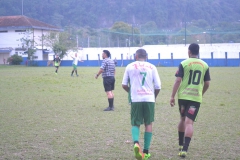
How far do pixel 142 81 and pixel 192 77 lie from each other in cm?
85

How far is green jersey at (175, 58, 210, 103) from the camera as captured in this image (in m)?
5.88

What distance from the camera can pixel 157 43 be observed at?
67375 mm

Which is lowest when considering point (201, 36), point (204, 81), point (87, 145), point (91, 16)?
point (87, 145)

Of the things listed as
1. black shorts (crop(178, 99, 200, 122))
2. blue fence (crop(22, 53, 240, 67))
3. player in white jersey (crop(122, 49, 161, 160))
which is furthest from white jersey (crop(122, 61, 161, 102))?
blue fence (crop(22, 53, 240, 67))

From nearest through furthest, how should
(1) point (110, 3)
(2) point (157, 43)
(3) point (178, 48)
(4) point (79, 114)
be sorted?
1. (4) point (79, 114)
2. (3) point (178, 48)
3. (2) point (157, 43)
4. (1) point (110, 3)

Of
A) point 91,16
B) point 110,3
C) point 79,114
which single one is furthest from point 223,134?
point 110,3

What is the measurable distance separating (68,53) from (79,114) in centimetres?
5562

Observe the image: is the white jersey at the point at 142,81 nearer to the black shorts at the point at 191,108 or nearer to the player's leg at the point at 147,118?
the player's leg at the point at 147,118

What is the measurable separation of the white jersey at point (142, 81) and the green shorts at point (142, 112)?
7 centimetres

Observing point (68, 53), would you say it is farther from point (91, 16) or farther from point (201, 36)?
point (91, 16)

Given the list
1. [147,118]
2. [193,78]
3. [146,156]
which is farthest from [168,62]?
[146,156]

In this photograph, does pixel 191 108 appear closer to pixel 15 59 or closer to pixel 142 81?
pixel 142 81

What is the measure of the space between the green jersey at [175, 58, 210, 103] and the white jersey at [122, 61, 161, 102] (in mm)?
512

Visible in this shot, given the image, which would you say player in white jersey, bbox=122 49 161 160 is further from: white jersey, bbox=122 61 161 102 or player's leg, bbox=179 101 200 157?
player's leg, bbox=179 101 200 157
